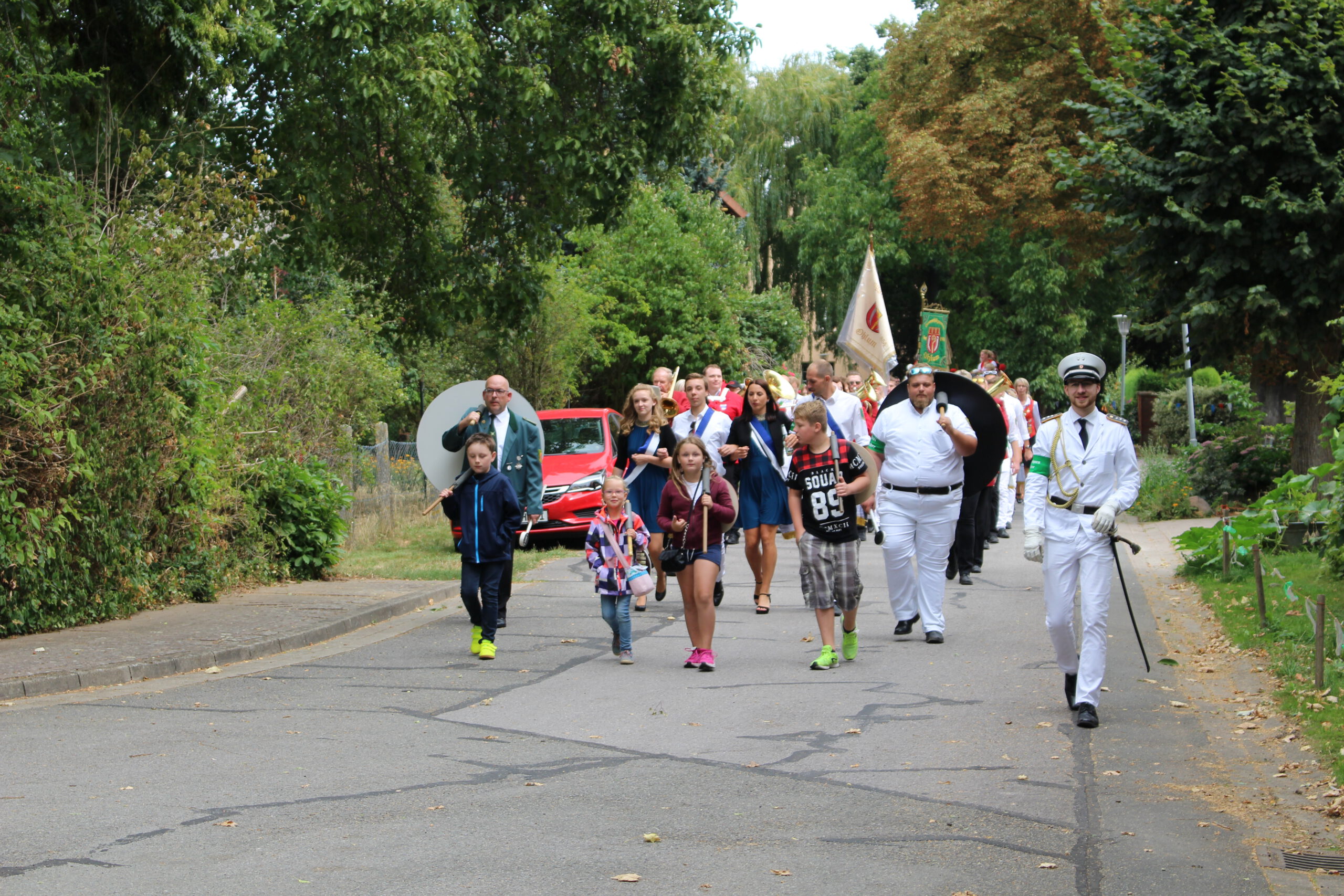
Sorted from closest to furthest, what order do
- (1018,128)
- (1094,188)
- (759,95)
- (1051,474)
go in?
(1051,474)
(1094,188)
(1018,128)
(759,95)

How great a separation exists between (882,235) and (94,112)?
111 ft

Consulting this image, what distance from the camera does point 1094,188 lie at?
15703 millimetres

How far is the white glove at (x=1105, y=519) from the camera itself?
24.9 ft

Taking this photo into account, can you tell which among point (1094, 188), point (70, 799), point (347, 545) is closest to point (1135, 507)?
point (1094, 188)

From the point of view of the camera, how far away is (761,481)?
12.4 m

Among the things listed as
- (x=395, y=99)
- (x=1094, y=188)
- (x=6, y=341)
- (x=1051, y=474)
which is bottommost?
(x=1051, y=474)

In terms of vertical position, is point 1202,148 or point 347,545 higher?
point 1202,148

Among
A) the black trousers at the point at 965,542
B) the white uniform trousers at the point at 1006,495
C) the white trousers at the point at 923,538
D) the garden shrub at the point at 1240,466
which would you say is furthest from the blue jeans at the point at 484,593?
the garden shrub at the point at 1240,466

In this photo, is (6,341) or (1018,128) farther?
(1018,128)

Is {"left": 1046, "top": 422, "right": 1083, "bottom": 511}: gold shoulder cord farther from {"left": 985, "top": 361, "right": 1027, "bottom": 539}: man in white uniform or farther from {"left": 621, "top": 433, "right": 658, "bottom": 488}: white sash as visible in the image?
{"left": 985, "top": 361, "right": 1027, "bottom": 539}: man in white uniform

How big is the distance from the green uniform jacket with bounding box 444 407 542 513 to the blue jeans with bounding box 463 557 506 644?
1.15m

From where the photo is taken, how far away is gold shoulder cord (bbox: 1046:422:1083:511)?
7.89 meters

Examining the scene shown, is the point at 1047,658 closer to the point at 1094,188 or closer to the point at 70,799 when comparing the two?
the point at 70,799

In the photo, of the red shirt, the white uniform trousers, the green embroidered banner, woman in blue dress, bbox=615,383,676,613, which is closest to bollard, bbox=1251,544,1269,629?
woman in blue dress, bbox=615,383,676,613
